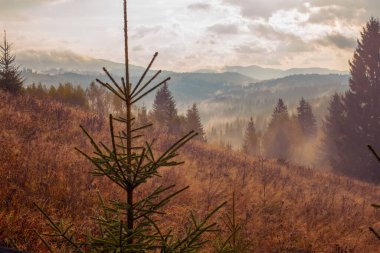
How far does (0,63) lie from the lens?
2366 cm

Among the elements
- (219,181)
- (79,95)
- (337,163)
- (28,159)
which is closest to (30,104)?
(28,159)

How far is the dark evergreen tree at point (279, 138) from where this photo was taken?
5469 centimetres

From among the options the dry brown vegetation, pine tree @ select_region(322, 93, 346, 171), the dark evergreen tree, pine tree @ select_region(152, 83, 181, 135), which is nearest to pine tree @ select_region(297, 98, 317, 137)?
the dark evergreen tree

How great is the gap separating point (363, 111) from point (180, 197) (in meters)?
24.0

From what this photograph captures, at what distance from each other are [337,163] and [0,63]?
1165 inches

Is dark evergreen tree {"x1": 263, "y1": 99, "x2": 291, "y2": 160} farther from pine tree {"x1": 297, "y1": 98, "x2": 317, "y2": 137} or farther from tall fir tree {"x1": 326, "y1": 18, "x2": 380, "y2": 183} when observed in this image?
tall fir tree {"x1": 326, "y1": 18, "x2": 380, "y2": 183}

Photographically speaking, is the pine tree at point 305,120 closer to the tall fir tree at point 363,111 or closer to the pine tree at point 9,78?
the tall fir tree at point 363,111

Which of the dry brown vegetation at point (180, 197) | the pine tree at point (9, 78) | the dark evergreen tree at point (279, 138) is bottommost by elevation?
the dark evergreen tree at point (279, 138)

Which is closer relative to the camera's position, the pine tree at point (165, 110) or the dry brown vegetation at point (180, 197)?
the dry brown vegetation at point (180, 197)

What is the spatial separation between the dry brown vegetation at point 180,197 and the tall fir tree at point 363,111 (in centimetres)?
1381

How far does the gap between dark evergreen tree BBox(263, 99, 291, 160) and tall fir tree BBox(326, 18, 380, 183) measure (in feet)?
80.0

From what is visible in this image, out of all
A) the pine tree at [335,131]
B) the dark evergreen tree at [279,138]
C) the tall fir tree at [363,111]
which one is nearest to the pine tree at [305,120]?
the dark evergreen tree at [279,138]

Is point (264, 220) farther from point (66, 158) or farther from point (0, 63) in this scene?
point (0, 63)

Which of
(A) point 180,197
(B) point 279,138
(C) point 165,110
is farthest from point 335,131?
(C) point 165,110
